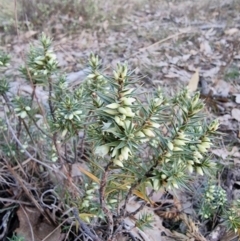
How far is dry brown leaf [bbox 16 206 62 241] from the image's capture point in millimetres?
1492

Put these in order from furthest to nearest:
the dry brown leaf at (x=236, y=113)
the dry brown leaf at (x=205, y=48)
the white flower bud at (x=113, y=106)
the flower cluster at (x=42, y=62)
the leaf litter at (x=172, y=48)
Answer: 1. the dry brown leaf at (x=205, y=48)
2. the leaf litter at (x=172, y=48)
3. the dry brown leaf at (x=236, y=113)
4. the flower cluster at (x=42, y=62)
5. the white flower bud at (x=113, y=106)

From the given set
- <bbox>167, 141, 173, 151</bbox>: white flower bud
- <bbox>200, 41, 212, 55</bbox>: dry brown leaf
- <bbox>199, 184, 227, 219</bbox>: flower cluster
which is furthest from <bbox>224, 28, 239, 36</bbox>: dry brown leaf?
<bbox>167, 141, 173, 151</bbox>: white flower bud

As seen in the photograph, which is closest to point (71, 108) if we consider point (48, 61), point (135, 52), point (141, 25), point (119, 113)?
point (48, 61)

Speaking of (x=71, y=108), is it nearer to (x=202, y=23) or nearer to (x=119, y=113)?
(x=119, y=113)

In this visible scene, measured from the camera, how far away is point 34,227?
155 cm

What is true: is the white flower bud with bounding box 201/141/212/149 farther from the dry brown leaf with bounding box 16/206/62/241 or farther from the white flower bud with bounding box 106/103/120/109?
the dry brown leaf with bounding box 16/206/62/241

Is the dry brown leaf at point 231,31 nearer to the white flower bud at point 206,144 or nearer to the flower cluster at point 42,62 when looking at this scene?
the flower cluster at point 42,62

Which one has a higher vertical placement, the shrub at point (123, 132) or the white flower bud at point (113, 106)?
the white flower bud at point (113, 106)

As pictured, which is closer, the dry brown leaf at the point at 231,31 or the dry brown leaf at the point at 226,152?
the dry brown leaf at the point at 226,152

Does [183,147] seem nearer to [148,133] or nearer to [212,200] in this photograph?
[148,133]

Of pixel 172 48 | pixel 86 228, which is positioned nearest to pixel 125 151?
pixel 86 228

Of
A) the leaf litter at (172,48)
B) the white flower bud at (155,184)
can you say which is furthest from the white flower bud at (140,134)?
the leaf litter at (172,48)

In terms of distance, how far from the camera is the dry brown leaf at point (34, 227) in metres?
1.49

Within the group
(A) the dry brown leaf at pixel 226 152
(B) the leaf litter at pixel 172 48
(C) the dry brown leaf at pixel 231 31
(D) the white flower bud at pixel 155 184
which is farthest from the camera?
(C) the dry brown leaf at pixel 231 31
